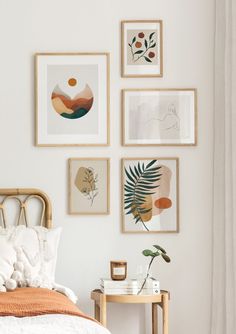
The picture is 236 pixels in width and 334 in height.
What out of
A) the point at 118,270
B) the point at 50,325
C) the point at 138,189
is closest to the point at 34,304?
the point at 50,325

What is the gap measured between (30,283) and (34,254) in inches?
7.5

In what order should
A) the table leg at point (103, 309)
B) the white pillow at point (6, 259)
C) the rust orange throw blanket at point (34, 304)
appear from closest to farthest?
1. the rust orange throw blanket at point (34, 304)
2. the white pillow at point (6, 259)
3. the table leg at point (103, 309)

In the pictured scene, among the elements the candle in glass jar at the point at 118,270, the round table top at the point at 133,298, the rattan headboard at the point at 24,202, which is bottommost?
the round table top at the point at 133,298

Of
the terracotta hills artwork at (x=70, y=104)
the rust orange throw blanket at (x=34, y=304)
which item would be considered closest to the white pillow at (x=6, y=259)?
the rust orange throw blanket at (x=34, y=304)

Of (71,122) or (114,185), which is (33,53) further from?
(114,185)

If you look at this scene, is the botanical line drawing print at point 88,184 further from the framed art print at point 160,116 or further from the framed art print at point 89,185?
the framed art print at point 160,116

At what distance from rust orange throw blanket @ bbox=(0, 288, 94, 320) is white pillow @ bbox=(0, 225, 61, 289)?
1.12 feet

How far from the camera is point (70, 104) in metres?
4.29

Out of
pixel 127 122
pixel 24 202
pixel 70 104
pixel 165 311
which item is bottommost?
pixel 165 311

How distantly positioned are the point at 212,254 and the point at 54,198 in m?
0.98

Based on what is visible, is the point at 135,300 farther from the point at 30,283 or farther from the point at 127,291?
the point at 30,283

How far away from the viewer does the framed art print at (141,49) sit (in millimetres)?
4312

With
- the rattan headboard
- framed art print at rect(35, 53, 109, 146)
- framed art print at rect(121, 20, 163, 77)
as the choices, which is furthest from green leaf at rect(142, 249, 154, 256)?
framed art print at rect(121, 20, 163, 77)

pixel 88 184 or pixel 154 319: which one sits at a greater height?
pixel 88 184
